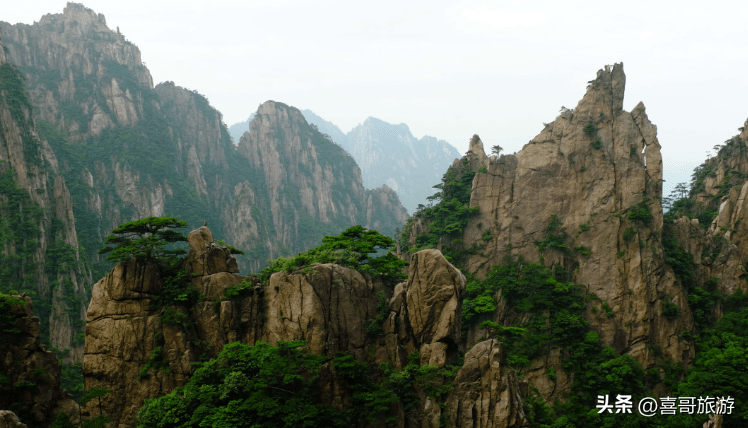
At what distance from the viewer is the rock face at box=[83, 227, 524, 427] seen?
25.0 meters

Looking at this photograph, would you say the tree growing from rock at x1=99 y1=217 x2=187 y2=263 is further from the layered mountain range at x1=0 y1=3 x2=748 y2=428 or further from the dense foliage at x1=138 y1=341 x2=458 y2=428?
the dense foliage at x1=138 y1=341 x2=458 y2=428

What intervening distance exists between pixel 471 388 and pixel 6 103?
221 feet

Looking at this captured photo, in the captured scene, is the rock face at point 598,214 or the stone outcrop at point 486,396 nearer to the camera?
the stone outcrop at point 486,396

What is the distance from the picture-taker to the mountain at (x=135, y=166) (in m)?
66.5

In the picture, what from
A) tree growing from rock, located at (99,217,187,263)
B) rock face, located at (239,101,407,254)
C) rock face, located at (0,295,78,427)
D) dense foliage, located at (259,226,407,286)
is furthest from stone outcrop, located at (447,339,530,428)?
rock face, located at (239,101,407,254)

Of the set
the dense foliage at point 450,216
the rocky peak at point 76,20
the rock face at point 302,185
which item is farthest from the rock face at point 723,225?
the rocky peak at point 76,20

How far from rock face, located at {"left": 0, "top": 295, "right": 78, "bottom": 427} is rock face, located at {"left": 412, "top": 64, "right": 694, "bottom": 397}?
29.8m

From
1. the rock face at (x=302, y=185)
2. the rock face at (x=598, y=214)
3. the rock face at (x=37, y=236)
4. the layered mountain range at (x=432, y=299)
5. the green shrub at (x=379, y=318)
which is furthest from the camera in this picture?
the rock face at (x=302, y=185)

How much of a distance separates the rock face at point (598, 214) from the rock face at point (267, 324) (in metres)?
17.9

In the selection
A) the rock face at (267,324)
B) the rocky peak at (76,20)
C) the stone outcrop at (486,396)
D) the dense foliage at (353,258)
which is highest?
the rocky peak at (76,20)

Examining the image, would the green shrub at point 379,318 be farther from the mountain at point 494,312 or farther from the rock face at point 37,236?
the rock face at point 37,236

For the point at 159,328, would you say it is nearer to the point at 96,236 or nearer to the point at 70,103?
the point at 96,236

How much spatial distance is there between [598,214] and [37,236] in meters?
59.8

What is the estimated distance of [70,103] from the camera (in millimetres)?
108312
